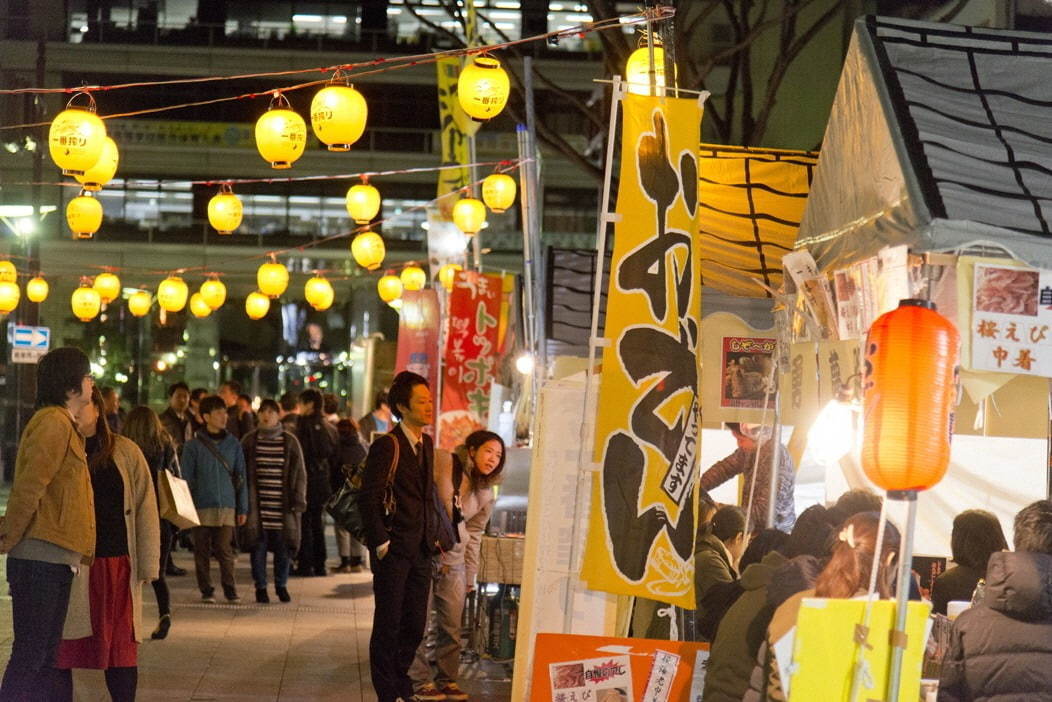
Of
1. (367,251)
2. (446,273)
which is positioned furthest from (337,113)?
(367,251)

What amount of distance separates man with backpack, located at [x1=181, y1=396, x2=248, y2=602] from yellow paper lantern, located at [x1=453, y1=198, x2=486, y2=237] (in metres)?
4.61

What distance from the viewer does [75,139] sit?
11.8 m

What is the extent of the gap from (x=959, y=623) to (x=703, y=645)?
1.24 meters

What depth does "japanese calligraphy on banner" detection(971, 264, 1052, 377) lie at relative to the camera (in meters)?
5.38

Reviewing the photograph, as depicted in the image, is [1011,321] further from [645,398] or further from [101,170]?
[101,170]

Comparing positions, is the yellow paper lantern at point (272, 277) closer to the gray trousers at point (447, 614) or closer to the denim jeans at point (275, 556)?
the denim jeans at point (275, 556)

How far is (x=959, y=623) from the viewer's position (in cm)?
583

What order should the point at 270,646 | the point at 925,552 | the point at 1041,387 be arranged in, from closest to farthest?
the point at 1041,387 < the point at 925,552 < the point at 270,646

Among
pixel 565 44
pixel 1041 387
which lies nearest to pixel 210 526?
pixel 1041 387

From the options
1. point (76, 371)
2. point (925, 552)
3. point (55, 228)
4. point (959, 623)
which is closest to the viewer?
point (959, 623)

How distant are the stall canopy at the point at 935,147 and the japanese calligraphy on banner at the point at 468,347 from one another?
6695 millimetres

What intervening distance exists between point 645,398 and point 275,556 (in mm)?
8455

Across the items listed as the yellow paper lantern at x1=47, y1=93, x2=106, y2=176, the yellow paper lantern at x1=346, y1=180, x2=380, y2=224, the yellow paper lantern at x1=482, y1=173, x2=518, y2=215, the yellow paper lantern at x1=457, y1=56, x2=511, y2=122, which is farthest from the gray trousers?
the yellow paper lantern at x1=346, y1=180, x2=380, y2=224

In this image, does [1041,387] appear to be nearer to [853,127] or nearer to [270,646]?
[853,127]
